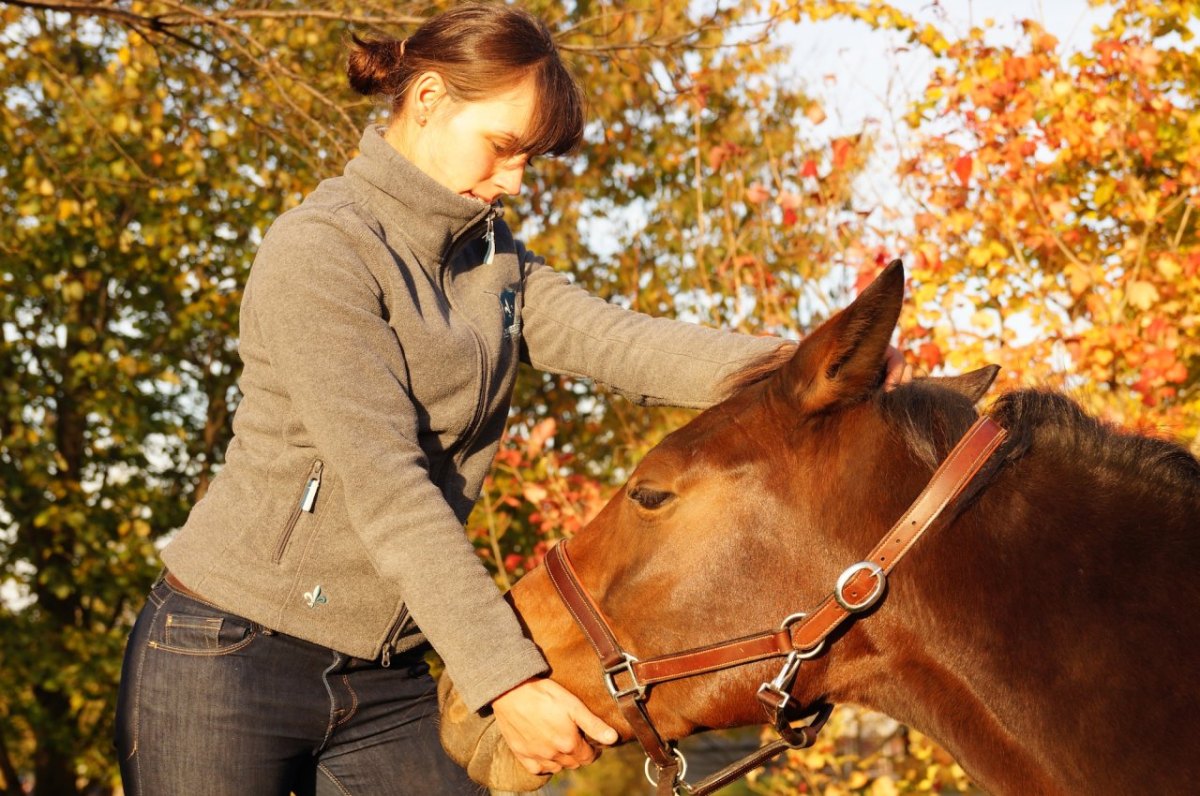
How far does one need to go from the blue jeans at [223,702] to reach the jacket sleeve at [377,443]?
40 cm

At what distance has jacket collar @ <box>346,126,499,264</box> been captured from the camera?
2.26 meters

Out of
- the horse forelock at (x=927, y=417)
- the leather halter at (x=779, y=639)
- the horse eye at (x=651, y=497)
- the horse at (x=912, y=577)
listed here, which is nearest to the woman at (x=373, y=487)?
the leather halter at (x=779, y=639)

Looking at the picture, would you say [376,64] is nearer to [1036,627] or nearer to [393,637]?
[393,637]

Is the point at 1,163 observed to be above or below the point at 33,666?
above

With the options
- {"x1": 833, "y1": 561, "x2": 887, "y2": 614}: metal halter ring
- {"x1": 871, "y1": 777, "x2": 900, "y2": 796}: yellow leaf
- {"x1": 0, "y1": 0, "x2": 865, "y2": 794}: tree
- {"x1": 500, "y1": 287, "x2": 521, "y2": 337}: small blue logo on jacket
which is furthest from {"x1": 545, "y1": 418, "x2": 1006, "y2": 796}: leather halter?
{"x1": 0, "y1": 0, "x2": 865, "y2": 794}: tree

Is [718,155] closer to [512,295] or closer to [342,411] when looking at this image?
[512,295]

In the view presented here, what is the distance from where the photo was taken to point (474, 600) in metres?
1.88

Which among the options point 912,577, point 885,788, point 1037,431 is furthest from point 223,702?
point 885,788

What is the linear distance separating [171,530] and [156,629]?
8011 mm

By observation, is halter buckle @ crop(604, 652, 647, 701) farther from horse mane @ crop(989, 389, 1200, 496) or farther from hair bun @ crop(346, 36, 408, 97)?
hair bun @ crop(346, 36, 408, 97)

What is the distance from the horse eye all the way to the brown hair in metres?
0.73

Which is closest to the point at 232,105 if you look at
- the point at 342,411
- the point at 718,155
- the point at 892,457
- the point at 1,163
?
the point at 718,155

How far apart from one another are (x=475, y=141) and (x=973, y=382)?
1.08 metres

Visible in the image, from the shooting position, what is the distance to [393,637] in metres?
2.26
